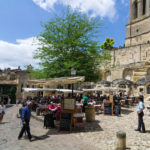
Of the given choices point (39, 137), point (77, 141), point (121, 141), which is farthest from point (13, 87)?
point (121, 141)

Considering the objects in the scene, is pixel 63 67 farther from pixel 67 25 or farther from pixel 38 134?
pixel 38 134

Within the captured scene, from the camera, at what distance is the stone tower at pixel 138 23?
4425cm

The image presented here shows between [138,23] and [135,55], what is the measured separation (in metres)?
16.2

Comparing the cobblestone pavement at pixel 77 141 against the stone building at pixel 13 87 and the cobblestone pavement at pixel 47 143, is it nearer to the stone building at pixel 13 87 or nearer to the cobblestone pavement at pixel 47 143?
the cobblestone pavement at pixel 47 143

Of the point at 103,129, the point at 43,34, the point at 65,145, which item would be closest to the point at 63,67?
the point at 43,34

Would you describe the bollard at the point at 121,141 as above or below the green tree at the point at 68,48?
below

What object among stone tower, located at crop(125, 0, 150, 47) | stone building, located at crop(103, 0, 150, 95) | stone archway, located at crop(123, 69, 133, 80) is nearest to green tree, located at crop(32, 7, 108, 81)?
stone building, located at crop(103, 0, 150, 95)

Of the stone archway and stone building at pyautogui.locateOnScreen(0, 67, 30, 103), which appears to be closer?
the stone archway

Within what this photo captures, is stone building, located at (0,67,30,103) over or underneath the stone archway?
→ underneath

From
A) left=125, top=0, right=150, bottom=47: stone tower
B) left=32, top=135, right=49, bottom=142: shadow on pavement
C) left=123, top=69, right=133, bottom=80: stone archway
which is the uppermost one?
left=125, top=0, right=150, bottom=47: stone tower

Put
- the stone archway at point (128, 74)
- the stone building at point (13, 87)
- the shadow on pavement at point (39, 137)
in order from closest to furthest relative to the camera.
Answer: the shadow on pavement at point (39, 137), the stone archway at point (128, 74), the stone building at point (13, 87)

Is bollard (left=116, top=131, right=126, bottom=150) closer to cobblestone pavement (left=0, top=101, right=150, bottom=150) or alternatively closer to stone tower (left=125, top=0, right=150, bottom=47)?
cobblestone pavement (left=0, top=101, right=150, bottom=150)

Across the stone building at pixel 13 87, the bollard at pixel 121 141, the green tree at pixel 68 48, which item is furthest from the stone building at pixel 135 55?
the stone building at pixel 13 87

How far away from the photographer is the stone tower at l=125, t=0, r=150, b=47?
44250mm
